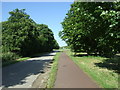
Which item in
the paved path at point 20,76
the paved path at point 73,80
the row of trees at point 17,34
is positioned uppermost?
the row of trees at point 17,34

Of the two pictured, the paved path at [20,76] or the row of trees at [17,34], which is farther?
the row of trees at [17,34]

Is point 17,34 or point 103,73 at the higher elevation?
point 17,34

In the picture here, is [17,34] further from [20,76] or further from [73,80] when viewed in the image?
[73,80]

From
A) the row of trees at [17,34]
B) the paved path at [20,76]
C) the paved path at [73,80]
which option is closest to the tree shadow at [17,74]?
the paved path at [20,76]

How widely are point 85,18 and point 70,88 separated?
5980 mm

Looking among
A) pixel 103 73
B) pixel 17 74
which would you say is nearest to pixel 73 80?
pixel 103 73

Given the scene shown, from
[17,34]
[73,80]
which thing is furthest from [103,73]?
[17,34]

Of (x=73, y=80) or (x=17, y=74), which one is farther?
(x=17, y=74)

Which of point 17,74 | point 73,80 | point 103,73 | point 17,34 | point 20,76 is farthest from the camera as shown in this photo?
point 17,34

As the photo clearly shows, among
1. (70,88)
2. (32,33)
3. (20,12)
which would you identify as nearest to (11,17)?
(20,12)

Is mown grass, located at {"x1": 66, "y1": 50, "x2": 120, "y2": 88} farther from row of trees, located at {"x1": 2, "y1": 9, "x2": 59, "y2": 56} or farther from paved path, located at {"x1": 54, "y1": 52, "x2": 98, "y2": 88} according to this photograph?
row of trees, located at {"x1": 2, "y1": 9, "x2": 59, "y2": 56}

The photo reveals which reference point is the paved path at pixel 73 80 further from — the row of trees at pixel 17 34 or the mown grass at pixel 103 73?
the row of trees at pixel 17 34

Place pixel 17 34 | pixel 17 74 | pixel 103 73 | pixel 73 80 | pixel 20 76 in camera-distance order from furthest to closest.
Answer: pixel 17 34, pixel 17 74, pixel 20 76, pixel 103 73, pixel 73 80

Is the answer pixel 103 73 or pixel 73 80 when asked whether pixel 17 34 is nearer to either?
pixel 103 73
